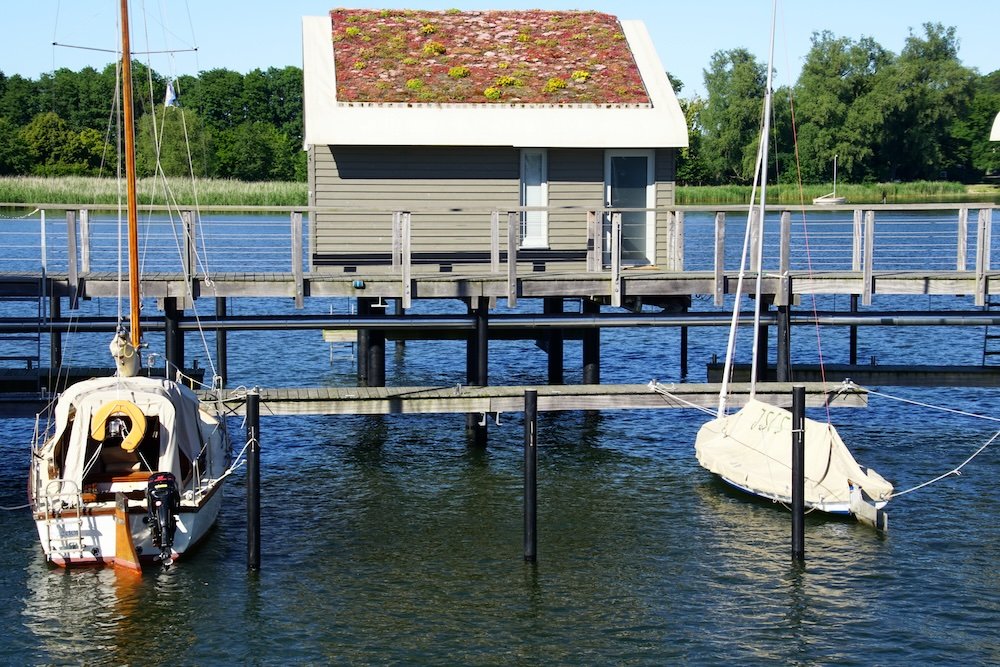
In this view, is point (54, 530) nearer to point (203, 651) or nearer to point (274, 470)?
point (203, 651)

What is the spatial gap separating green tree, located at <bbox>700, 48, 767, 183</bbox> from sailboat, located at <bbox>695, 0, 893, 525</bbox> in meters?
79.8

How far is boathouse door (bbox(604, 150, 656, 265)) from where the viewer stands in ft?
82.5

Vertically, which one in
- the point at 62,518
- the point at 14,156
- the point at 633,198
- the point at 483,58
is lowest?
the point at 62,518

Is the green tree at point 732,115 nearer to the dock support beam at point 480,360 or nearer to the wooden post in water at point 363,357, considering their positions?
the wooden post in water at point 363,357

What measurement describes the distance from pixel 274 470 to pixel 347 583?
6.10 metres

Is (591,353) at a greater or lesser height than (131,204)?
lesser

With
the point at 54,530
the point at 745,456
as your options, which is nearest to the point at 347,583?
the point at 54,530

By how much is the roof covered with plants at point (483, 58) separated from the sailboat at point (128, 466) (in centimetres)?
633

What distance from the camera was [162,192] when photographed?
2341 inches

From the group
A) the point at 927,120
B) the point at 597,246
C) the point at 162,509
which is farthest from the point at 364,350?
the point at 927,120

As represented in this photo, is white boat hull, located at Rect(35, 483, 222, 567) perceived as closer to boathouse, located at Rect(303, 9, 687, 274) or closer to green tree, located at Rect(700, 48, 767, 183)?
boathouse, located at Rect(303, 9, 687, 274)

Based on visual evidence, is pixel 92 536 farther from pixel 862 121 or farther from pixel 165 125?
pixel 862 121

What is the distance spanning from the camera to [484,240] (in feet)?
80.8

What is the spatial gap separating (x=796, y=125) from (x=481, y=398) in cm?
9141
